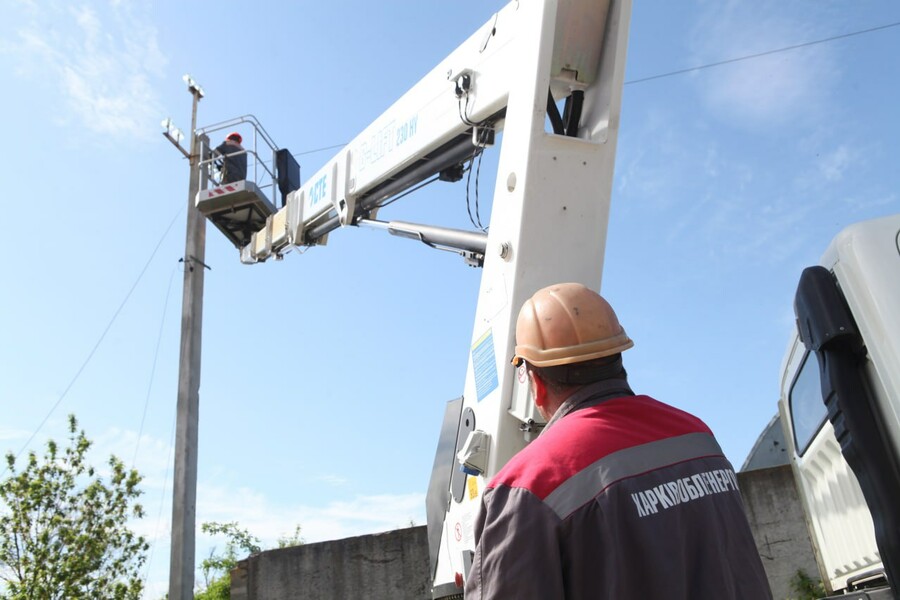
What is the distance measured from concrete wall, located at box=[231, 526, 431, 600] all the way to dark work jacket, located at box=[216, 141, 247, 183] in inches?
163

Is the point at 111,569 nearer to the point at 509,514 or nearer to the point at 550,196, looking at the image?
the point at 550,196

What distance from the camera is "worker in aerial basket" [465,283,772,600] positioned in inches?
66.2

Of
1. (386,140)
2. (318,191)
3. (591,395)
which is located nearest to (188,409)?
(318,191)

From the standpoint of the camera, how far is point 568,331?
7.01 feet

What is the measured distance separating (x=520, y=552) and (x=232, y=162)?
7.97 m

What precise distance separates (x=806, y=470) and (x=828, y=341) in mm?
1392

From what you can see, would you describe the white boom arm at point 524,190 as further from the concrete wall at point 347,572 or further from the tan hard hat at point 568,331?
the concrete wall at point 347,572

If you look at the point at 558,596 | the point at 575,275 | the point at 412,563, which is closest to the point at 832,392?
the point at 575,275

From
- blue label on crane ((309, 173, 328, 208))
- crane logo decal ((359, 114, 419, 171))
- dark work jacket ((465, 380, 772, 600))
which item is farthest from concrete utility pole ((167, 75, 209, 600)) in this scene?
dark work jacket ((465, 380, 772, 600))

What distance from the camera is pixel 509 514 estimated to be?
5.64 feet

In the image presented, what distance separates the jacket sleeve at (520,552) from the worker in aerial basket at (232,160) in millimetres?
7679

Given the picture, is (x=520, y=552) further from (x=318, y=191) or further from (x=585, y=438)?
(x=318, y=191)

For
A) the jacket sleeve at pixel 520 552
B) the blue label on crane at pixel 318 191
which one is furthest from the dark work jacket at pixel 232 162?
the jacket sleeve at pixel 520 552

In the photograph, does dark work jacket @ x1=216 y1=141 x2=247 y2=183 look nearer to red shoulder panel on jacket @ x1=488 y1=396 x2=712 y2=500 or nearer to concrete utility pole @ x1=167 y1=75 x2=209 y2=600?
concrete utility pole @ x1=167 y1=75 x2=209 y2=600
